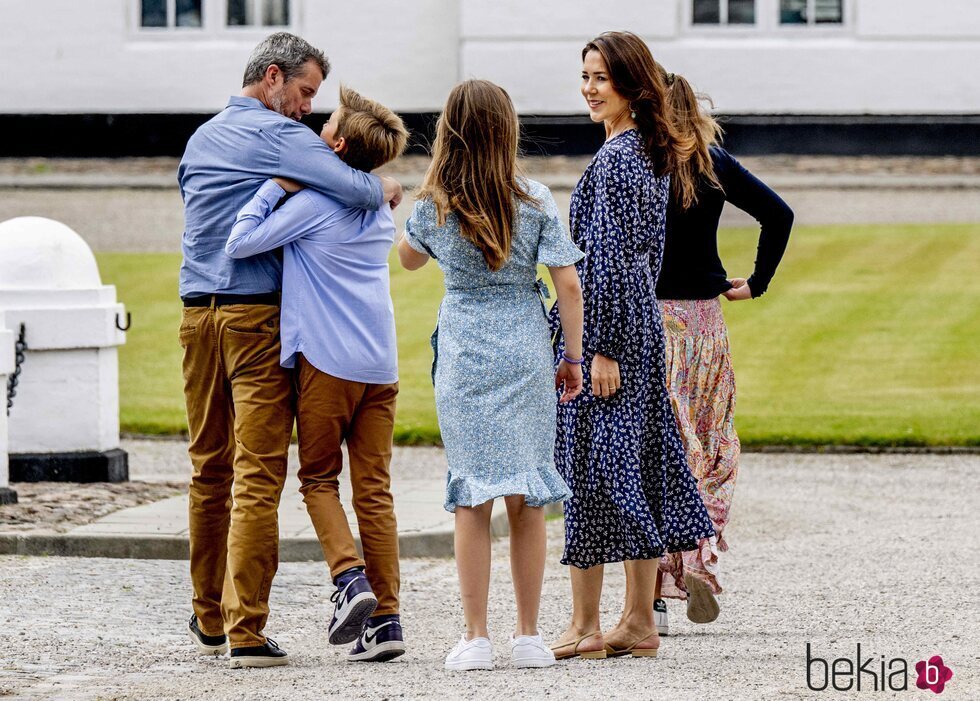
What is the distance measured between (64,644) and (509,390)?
5.68ft

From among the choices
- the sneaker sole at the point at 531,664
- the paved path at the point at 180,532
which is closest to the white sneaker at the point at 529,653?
the sneaker sole at the point at 531,664

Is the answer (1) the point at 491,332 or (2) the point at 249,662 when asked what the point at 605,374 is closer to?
(1) the point at 491,332

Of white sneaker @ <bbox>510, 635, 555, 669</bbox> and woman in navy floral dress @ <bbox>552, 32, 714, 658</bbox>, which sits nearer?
white sneaker @ <bbox>510, 635, 555, 669</bbox>

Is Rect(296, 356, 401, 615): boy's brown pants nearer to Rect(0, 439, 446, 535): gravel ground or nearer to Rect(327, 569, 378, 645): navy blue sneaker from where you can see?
Rect(327, 569, 378, 645): navy blue sneaker

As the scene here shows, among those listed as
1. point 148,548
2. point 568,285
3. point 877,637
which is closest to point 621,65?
point 568,285

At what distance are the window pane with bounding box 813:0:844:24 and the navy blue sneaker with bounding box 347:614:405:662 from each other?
19.1 meters

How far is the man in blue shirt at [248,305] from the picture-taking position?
4.96 metres

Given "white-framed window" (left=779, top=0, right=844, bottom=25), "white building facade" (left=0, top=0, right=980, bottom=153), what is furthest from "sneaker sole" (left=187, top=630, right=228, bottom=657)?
"white-framed window" (left=779, top=0, right=844, bottom=25)

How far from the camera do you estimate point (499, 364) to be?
15.9 ft

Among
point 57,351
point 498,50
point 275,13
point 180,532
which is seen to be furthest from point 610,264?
point 275,13

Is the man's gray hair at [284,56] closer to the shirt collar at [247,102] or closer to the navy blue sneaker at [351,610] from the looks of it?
the shirt collar at [247,102]

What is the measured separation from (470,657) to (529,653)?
0.18 meters

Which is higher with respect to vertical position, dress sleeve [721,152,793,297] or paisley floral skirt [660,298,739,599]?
dress sleeve [721,152,793,297]

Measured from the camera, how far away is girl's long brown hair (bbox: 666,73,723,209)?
5.30 metres
